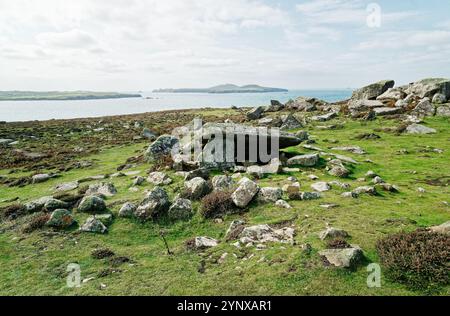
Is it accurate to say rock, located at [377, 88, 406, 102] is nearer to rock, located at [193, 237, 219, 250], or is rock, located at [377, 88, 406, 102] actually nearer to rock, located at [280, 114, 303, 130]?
rock, located at [280, 114, 303, 130]

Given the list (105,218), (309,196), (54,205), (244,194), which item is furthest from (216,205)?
(54,205)

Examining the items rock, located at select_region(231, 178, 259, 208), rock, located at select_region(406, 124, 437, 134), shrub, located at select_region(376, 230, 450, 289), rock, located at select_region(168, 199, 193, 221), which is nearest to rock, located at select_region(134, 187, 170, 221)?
rock, located at select_region(168, 199, 193, 221)

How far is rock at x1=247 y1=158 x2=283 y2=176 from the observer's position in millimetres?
18891

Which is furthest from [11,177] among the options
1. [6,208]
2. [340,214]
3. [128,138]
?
[340,214]

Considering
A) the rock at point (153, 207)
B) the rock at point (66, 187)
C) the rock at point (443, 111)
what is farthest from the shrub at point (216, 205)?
the rock at point (443, 111)

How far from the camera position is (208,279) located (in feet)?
29.7

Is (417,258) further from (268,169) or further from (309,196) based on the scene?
(268,169)

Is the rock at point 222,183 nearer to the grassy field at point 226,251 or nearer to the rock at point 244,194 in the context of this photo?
the rock at point 244,194

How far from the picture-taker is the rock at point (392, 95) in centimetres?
4739

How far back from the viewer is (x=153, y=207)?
13844 millimetres

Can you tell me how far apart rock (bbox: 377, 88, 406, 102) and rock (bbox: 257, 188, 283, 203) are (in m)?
39.8

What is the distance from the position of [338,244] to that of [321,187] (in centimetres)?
624
